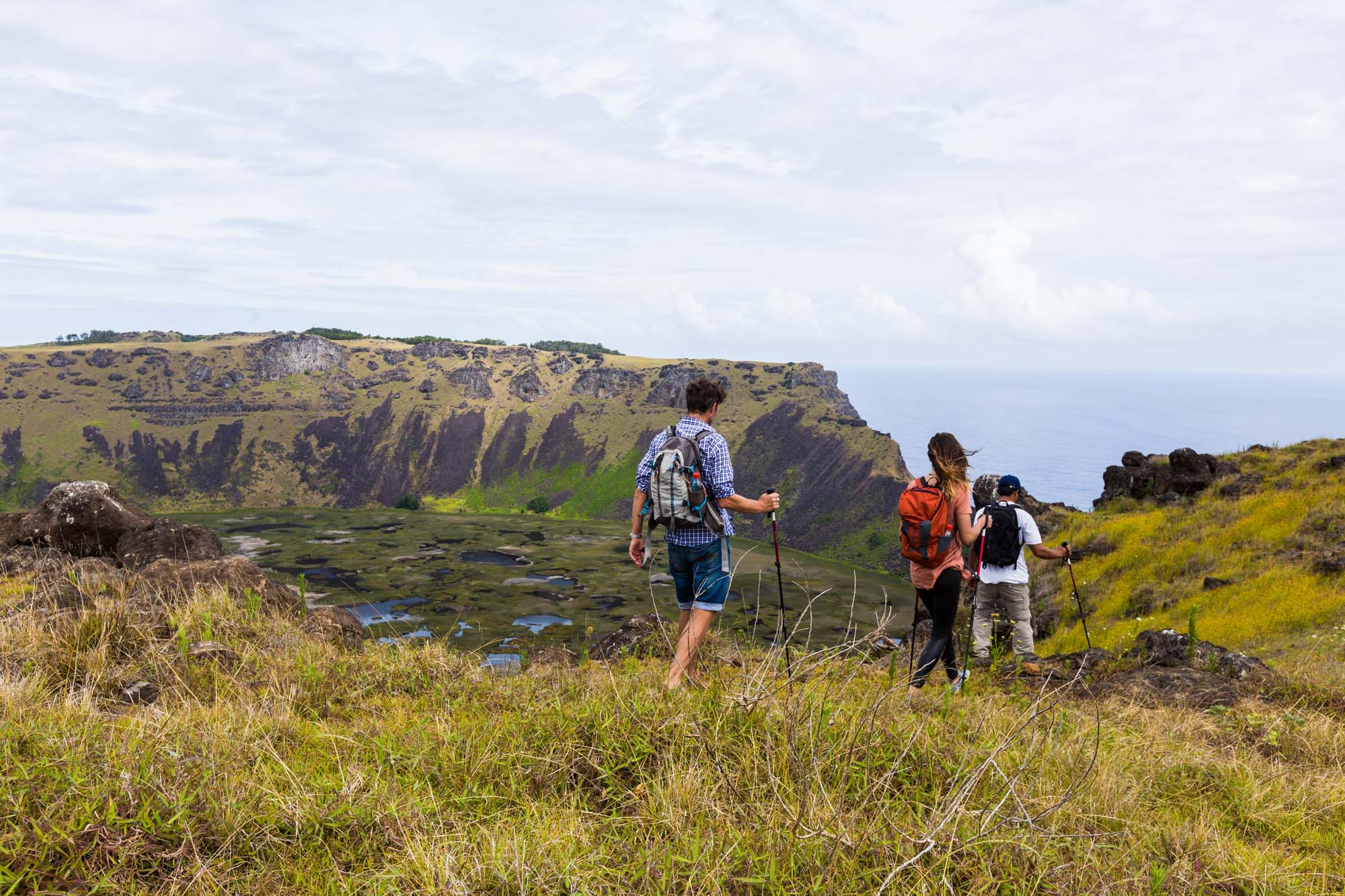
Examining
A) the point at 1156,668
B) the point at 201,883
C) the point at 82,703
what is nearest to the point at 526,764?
the point at 201,883

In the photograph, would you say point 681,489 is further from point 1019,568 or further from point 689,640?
point 1019,568

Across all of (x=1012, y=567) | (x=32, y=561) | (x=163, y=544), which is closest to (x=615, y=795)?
(x=1012, y=567)

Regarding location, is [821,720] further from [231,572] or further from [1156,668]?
[231,572]

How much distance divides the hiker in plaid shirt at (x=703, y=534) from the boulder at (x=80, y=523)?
14.1 m

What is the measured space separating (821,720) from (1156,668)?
23.3 feet

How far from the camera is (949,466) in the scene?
22.2 feet

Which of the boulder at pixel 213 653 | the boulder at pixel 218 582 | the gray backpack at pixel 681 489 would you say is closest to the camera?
the boulder at pixel 213 653

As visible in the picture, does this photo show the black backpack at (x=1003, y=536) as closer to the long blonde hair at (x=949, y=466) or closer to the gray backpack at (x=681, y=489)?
the long blonde hair at (x=949, y=466)

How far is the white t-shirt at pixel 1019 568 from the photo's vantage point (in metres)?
9.02

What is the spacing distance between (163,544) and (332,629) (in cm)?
840

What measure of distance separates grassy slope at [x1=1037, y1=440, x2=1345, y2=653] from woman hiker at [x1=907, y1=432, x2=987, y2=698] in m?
6.86

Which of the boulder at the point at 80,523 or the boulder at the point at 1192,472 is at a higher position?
the boulder at the point at 1192,472

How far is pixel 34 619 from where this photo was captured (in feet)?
19.6

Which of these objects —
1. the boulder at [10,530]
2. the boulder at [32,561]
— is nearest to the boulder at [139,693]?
the boulder at [32,561]
